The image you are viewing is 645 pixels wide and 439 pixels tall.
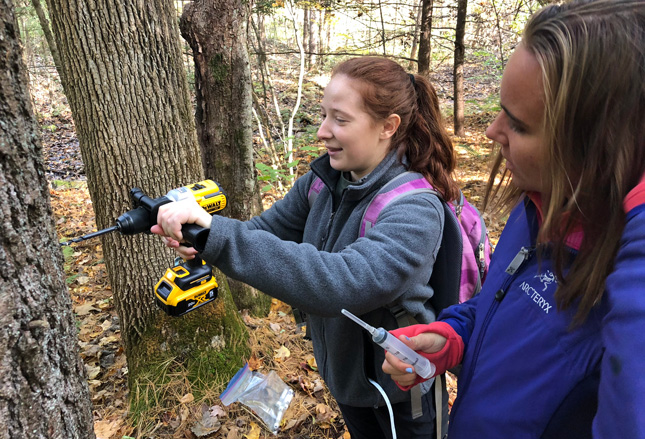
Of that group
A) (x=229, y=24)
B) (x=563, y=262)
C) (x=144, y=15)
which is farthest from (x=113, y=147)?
(x=563, y=262)

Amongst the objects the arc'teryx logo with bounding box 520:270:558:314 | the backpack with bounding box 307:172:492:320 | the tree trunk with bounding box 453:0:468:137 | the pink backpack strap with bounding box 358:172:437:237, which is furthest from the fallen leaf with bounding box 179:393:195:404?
the tree trunk with bounding box 453:0:468:137

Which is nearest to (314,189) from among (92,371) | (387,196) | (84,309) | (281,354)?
(387,196)

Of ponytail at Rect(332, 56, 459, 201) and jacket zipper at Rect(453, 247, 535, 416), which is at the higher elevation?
ponytail at Rect(332, 56, 459, 201)

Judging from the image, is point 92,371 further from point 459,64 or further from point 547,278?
point 459,64

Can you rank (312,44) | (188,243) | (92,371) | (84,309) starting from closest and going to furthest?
(188,243), (92,371), (84,309), (312,44)

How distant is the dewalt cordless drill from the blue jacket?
116cm

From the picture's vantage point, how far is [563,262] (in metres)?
1.06

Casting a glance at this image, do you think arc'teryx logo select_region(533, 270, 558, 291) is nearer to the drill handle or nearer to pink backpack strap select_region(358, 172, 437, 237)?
pink backpack strap select_region(358, 172, 437, 237)

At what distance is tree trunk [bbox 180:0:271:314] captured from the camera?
11.6 feet

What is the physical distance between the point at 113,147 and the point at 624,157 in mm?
2614

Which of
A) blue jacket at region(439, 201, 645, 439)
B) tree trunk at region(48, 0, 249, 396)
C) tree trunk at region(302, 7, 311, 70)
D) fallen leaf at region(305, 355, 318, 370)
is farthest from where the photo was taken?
tree trunk at region(302, 7, 311, 70)

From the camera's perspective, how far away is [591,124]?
91cm

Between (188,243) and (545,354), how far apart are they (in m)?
1.27

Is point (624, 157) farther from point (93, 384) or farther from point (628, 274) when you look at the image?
point (93, 384)
